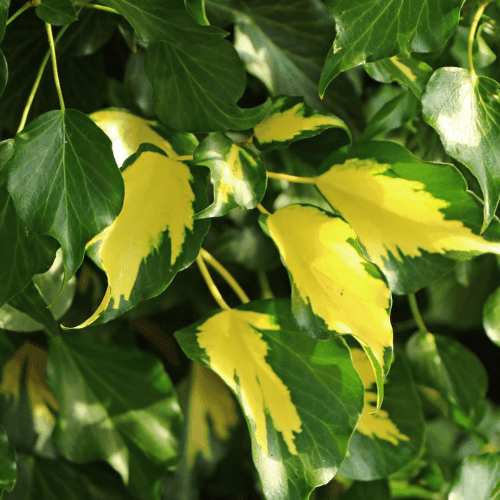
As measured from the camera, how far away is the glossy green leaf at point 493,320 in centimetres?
46

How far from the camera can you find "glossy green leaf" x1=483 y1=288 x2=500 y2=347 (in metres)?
0.46

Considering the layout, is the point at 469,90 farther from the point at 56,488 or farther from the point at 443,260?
the point at 56,488

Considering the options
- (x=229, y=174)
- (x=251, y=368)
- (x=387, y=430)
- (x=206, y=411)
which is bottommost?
(x=206, y=411)

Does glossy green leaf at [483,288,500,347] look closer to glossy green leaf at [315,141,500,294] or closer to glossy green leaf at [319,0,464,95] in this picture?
glossy green leaf at [315,141,500,294]

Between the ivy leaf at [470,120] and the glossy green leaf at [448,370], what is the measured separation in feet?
0.66

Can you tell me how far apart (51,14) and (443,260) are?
1.04 ft

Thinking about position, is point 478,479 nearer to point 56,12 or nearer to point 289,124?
point 289,124

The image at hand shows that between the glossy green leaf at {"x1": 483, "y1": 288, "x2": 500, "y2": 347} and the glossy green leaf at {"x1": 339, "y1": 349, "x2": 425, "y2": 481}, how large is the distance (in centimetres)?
8

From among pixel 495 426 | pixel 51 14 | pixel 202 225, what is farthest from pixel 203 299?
pixel 495 426

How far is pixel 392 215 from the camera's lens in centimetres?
39

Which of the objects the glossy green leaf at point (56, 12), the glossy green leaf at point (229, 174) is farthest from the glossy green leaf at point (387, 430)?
the glossy green leaf at point (56, 12)

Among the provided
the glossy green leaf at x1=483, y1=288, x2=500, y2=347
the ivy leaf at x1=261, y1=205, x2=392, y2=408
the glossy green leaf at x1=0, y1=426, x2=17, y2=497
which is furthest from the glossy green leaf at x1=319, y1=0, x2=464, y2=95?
the glossy green leaf at x1=0, y1=426, x2=17, y2=497

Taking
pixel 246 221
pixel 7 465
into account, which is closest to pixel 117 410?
pixel 7 465

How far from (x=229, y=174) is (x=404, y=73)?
0.53 feet
